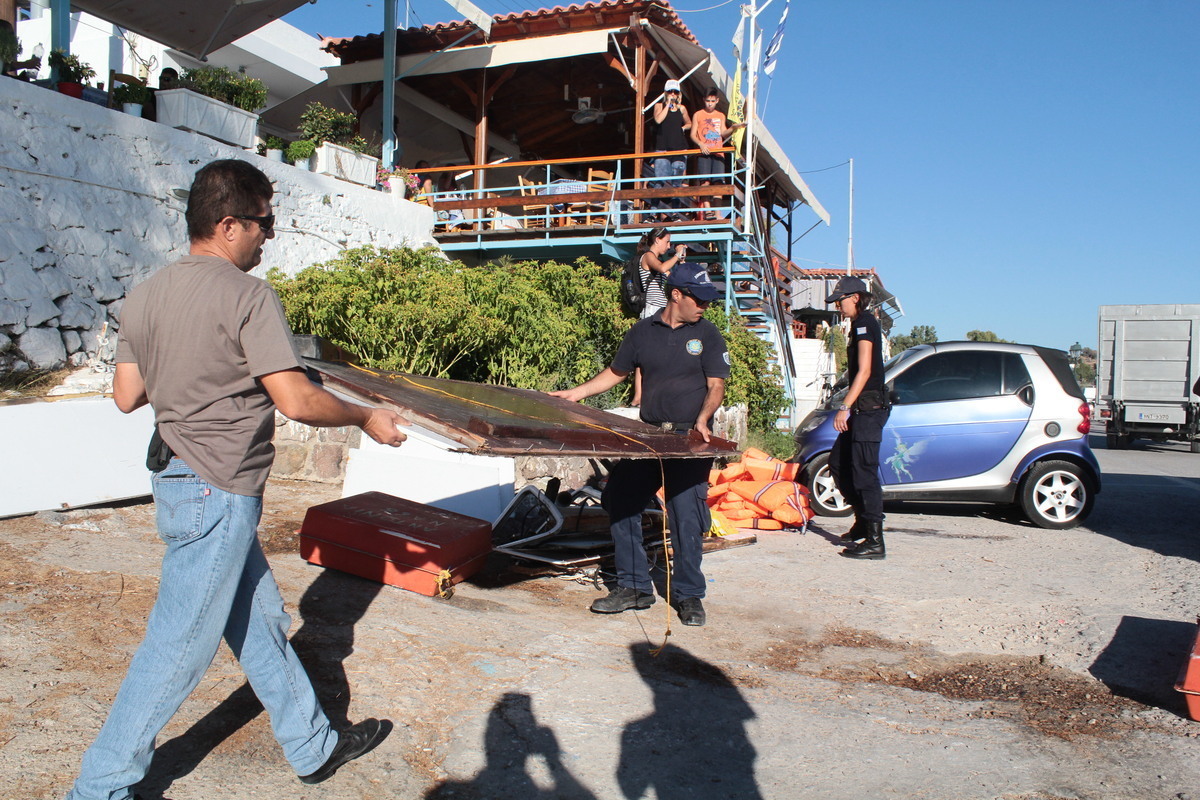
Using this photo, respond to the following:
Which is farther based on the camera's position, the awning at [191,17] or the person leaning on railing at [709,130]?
the person leaning on railing at [709,130]

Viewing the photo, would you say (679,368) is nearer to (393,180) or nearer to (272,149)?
(272,149)

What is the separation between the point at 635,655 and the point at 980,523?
18.1 feet

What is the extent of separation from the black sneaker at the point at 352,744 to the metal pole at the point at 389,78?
11.7 metres

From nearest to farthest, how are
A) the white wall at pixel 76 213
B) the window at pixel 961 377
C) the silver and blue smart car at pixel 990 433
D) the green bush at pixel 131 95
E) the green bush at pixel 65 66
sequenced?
the white wall at pixel 76 213, the silver and blue smart car at pixel 990 433, the window at pixel 961 377, the green bush at pixel 65 66, the green bush at pixel 131 95

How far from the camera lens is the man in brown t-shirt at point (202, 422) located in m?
2.30

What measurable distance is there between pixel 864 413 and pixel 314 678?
4517mm

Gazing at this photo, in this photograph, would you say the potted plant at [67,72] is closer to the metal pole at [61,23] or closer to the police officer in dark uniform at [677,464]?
the metal pole at [61,23]

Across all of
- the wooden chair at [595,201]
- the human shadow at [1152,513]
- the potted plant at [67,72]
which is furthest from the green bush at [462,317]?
the human shadow at [1152,513]

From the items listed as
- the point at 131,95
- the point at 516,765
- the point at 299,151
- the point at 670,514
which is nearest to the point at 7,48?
the point at 131,95

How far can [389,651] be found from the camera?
3.66m

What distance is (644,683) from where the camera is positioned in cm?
362

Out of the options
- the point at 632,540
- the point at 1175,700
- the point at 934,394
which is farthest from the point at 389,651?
the point at 934,394

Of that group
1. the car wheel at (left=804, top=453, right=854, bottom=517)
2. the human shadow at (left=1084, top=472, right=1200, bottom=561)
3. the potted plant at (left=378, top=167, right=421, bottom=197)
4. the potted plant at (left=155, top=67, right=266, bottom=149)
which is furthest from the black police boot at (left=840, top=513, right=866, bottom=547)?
the potted plant at (left=378, top=167, right=421, bottom=197)

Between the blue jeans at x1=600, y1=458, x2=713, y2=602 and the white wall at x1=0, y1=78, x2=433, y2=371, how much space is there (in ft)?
17.7
